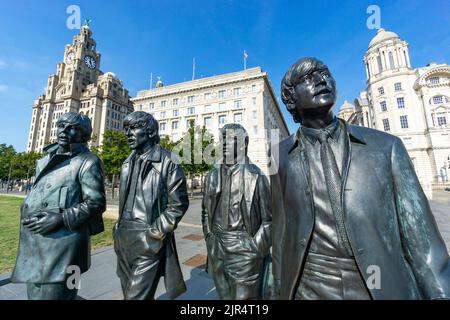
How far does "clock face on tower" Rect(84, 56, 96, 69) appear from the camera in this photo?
7232 cm

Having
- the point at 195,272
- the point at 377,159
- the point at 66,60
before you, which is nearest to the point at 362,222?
the point at 377,159

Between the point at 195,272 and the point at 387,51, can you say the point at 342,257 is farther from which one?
the point at 387,51

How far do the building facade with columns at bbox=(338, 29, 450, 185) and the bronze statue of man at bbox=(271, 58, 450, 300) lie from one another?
44239 millimetres

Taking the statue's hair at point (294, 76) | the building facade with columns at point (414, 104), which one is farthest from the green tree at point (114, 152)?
the building facade with columns at point (414, 104)

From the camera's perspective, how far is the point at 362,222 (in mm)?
1195

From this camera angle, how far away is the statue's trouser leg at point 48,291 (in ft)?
6.84

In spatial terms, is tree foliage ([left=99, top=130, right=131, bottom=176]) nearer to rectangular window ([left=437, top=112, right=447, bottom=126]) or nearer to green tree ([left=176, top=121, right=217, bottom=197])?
green tree ([left=176, top=121, right=217, bottom=197])

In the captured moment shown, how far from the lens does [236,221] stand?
279cm

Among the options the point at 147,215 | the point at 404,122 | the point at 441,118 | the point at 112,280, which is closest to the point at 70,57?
the point at 112,280

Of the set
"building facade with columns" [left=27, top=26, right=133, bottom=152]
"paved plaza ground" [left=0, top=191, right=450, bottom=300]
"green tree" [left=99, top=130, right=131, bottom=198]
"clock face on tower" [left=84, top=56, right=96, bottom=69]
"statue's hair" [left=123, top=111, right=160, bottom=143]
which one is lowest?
"paved plaza ground" [left=0, top=191, right=450, bottom=300]

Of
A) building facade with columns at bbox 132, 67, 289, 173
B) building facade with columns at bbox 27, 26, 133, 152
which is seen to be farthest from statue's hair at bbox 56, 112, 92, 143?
building facade with columns at bbox 27, 26, 133, 152
